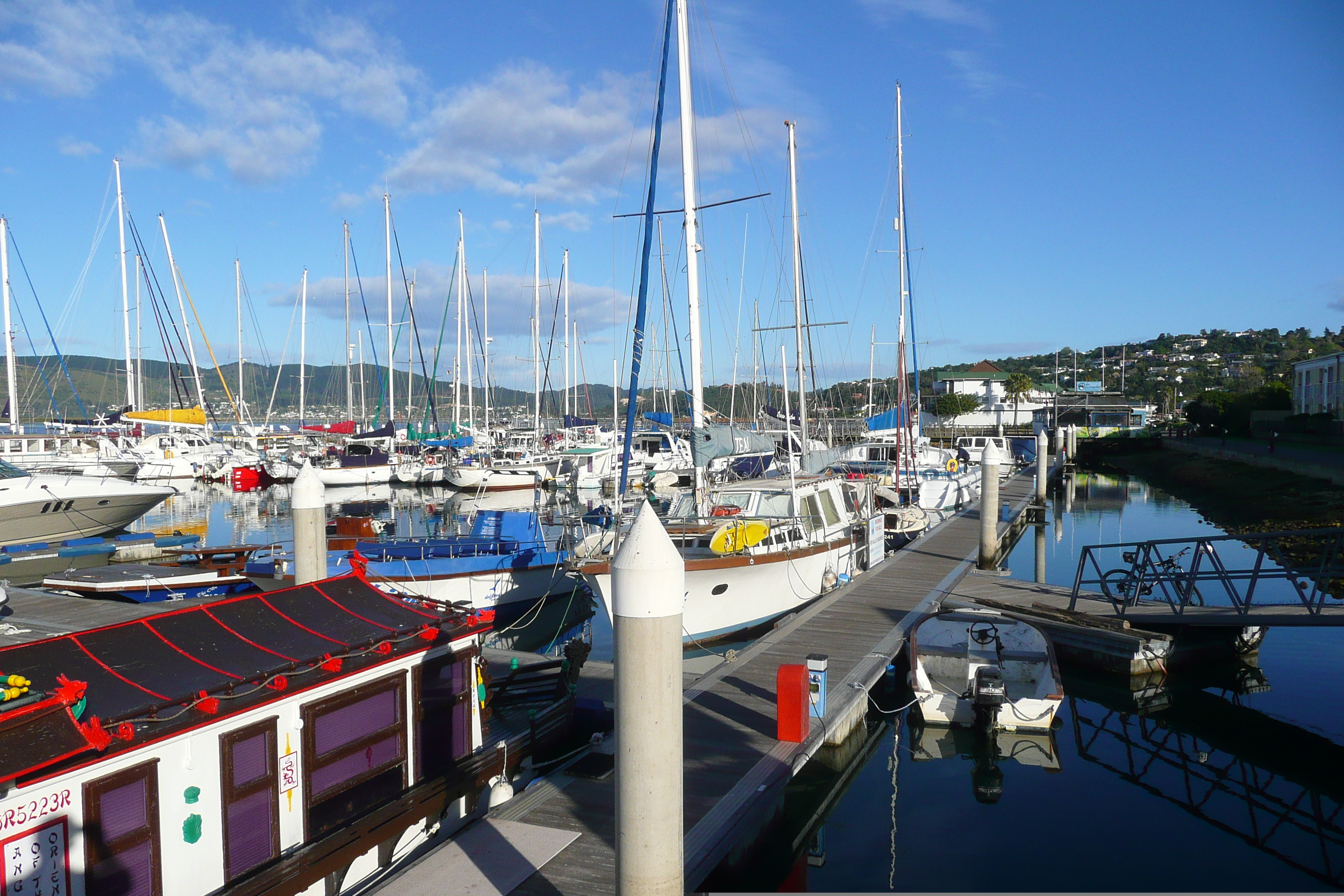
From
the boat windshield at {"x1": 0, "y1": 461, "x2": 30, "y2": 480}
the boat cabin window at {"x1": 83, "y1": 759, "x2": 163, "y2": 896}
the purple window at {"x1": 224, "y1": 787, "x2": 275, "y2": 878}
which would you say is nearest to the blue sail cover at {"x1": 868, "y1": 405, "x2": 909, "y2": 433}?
the boat windshield at {"x1": 0, "y1": 461, "x2": 30, "y2": 480}

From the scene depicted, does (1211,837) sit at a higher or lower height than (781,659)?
lower

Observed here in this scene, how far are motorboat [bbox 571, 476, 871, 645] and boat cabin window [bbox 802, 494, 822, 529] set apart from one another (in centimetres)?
2

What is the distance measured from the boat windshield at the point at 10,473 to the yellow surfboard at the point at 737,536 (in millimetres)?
26359

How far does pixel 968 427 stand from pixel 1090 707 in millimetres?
82459

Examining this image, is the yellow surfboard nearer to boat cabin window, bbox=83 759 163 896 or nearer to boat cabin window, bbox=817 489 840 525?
boat cabin window, bbox=817 489 840 525

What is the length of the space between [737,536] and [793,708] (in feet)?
21.9

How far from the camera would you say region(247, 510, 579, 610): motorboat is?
19250 millimetres

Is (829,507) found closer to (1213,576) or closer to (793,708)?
(1213,576)

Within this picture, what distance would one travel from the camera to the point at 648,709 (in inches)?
227

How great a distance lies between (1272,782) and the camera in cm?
1267

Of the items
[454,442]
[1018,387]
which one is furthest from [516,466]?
[1018,387]

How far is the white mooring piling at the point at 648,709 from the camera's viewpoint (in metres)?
5.72

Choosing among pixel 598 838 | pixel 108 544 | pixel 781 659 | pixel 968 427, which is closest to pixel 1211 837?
pixel 781 659

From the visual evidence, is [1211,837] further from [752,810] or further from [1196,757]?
[752,810]
